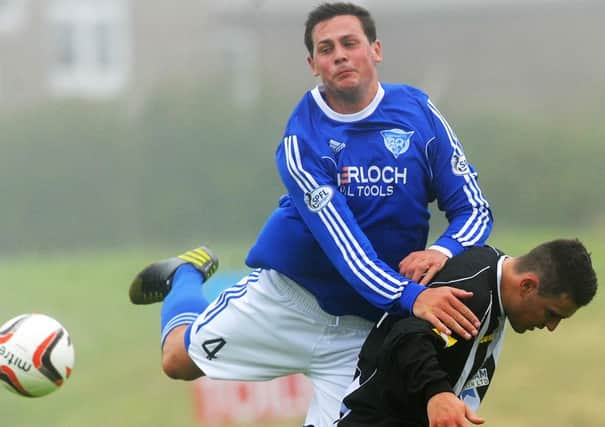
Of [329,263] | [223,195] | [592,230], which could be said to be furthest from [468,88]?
[329,263]

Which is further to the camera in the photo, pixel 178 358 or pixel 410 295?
pixel 178 358

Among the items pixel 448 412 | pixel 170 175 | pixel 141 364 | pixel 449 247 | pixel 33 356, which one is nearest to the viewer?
pixel 448 412

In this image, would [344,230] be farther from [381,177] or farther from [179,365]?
[179,365]

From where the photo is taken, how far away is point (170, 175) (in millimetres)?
17672

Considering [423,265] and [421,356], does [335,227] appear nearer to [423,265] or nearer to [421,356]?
[423,265]

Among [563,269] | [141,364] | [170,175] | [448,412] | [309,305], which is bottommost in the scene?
[170,175]

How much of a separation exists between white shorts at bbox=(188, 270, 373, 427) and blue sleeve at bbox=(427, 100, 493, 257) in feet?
1.80

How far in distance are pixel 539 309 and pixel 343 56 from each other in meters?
1.10

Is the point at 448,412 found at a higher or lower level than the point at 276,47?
higher

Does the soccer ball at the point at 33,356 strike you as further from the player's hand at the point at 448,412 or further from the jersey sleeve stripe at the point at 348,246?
the player's hand at the point at 448,412

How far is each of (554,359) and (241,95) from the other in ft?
21.8

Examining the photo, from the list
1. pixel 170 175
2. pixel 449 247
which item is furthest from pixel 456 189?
pixel 170 175

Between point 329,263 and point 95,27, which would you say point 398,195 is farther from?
point 95,27

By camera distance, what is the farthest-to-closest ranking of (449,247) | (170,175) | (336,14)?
(170,175) → (336,14) → (449,247)
